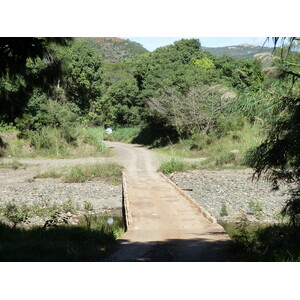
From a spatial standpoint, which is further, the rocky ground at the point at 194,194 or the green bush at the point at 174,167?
the green bush at the point at 174,167

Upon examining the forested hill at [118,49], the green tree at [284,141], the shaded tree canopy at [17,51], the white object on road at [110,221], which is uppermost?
the forested hill at [118,49]

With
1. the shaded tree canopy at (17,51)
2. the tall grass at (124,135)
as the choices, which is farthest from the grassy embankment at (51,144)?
the shaded tree canopy at (17,51)

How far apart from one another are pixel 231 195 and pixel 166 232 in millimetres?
6554

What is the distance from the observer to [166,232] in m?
6.02

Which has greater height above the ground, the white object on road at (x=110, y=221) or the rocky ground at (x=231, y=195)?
the white object on road at (x=110, y=221)

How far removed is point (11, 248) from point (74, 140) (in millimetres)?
17306

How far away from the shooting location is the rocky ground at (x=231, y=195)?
386 inches

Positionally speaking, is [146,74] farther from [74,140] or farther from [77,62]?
[74,140]

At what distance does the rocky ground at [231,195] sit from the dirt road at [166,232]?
1315mm

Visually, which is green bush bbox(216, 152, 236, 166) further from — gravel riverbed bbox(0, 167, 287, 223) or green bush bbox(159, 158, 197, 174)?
green bush bbox(159, 158, 197, 174)

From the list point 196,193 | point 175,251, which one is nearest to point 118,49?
point 196,193

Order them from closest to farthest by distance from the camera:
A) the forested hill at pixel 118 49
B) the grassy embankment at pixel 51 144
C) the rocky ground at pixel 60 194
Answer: the rocky ground at pixel 60 194, the grassy embankment at pixel 51 144, the forested hill at pixel 118 49

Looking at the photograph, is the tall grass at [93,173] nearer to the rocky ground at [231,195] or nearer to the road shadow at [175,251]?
the rocky ground at [231,195]

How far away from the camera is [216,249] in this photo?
4730mm
